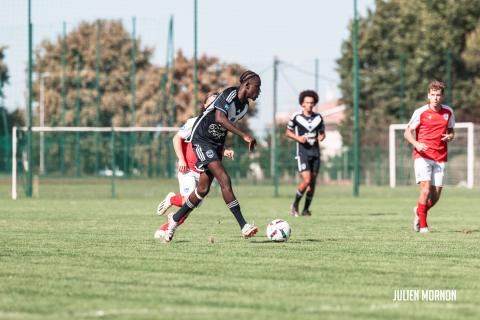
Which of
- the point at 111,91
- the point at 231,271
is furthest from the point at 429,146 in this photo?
the point at 111,91

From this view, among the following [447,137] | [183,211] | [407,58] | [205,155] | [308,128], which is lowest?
[183,211]

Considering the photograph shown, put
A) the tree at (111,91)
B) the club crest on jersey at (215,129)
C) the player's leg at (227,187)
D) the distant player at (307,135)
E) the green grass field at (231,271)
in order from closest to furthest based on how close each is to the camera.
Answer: the green grass field at (231,271)
the player's leg at (227,187)
the club crest on jersey at (215,129)
the distant player at (307,135)
the tree at (111,91)

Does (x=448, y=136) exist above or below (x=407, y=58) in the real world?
below

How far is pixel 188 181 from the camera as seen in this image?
50.2 feet

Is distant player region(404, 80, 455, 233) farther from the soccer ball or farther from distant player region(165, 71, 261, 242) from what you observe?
distant player region(165, 71, 261, 242)

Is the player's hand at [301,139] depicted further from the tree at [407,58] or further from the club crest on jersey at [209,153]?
the tree at [407,58]

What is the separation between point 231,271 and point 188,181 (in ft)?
19.2

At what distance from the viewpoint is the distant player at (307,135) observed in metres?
→ 20.4

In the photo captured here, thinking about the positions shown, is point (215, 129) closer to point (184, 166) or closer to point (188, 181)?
point (184, 166)

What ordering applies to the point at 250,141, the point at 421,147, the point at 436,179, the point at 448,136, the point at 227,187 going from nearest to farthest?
the point at 250,141, the point at 227,187, the point at 421,147, the point at 448,136, the point at 436,179

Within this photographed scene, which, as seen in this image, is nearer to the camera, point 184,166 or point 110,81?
point 184,166

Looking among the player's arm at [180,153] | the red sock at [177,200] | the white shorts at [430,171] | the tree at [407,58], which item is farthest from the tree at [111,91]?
the white shorts at [430,171]

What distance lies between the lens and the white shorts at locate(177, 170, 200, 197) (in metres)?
15.2

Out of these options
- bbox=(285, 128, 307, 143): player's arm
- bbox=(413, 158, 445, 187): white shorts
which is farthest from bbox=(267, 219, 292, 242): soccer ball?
bbox=(285, 128, 307, 143): player's arm
